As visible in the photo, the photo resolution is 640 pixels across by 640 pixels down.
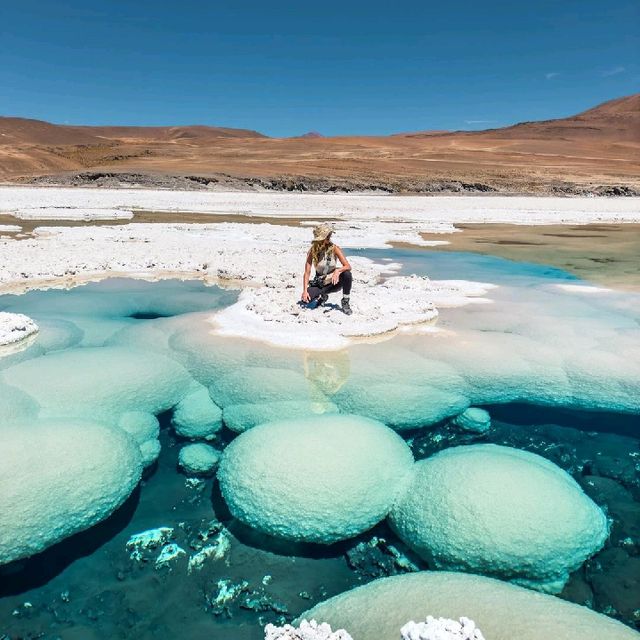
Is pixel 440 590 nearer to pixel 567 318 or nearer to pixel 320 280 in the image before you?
pixel 320 280

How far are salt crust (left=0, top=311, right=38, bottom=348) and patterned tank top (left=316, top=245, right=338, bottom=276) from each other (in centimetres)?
275

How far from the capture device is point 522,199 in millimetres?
28188

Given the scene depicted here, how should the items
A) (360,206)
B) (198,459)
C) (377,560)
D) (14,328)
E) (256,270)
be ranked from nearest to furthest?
1. (377,560)
2. (198,459)
3. (14,328)
4. (256,270)
5. (360,206)

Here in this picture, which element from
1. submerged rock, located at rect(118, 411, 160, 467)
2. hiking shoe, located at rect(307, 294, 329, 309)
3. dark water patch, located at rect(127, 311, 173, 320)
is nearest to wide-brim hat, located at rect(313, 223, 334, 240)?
hiking shoe, located at rect(307, 294, 329, 309)

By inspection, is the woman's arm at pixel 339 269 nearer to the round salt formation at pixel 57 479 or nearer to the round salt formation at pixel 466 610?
the round salt formation at pixel 57 479

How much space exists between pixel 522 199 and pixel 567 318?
79.6 ft

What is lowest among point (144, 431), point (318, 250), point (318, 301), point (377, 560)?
point (377, 560)

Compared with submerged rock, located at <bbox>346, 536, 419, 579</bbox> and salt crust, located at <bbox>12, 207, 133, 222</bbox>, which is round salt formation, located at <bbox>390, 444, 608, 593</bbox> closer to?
submerged rock, located at <bbox>346, 536, 419, 579</bbox>

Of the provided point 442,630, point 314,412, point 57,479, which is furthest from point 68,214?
point 442,630

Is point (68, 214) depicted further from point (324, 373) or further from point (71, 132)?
point (71, 132)

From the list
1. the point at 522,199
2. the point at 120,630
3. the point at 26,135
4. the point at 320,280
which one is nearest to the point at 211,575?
the point at 120,630

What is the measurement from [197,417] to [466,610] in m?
2.17

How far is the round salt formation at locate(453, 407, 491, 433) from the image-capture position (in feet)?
12.2

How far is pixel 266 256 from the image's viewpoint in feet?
31.9
